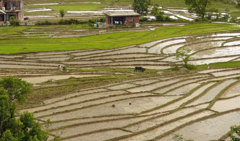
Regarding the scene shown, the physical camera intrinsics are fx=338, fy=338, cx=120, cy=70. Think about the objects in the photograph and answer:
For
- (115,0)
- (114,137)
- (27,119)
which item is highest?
(115,0)

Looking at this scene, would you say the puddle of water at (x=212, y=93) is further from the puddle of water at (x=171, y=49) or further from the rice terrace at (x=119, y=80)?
the puddle of water at (x=171, y=49)

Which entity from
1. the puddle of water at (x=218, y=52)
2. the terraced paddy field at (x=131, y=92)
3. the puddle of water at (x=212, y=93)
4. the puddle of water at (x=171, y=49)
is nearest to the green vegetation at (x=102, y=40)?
the terraced paddy field at (x=131, y=92)

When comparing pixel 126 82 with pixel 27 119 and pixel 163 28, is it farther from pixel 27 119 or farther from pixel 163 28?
pixel 163 28

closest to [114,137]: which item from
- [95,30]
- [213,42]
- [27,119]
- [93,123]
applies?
[93,123]

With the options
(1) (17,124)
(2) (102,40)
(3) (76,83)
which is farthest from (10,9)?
(1) (17,124)

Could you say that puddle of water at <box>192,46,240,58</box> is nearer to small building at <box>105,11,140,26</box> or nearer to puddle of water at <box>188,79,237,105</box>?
puddle of water at <box>188,79,237,105</box>

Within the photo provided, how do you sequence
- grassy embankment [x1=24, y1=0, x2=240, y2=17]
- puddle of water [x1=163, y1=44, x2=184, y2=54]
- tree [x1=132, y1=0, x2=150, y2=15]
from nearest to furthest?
puddle of water [x1=163, y1=44, x2=184, y2=54] < tree [x1=132, y1=0, x2=150, y2=15] < grassy embankment [x1=24, y1=0, x2=240, y2=17]

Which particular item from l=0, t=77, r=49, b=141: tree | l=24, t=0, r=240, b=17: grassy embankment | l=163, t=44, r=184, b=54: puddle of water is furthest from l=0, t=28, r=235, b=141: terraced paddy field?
l=24, t=0, r=240, b=17: grassy embankment
